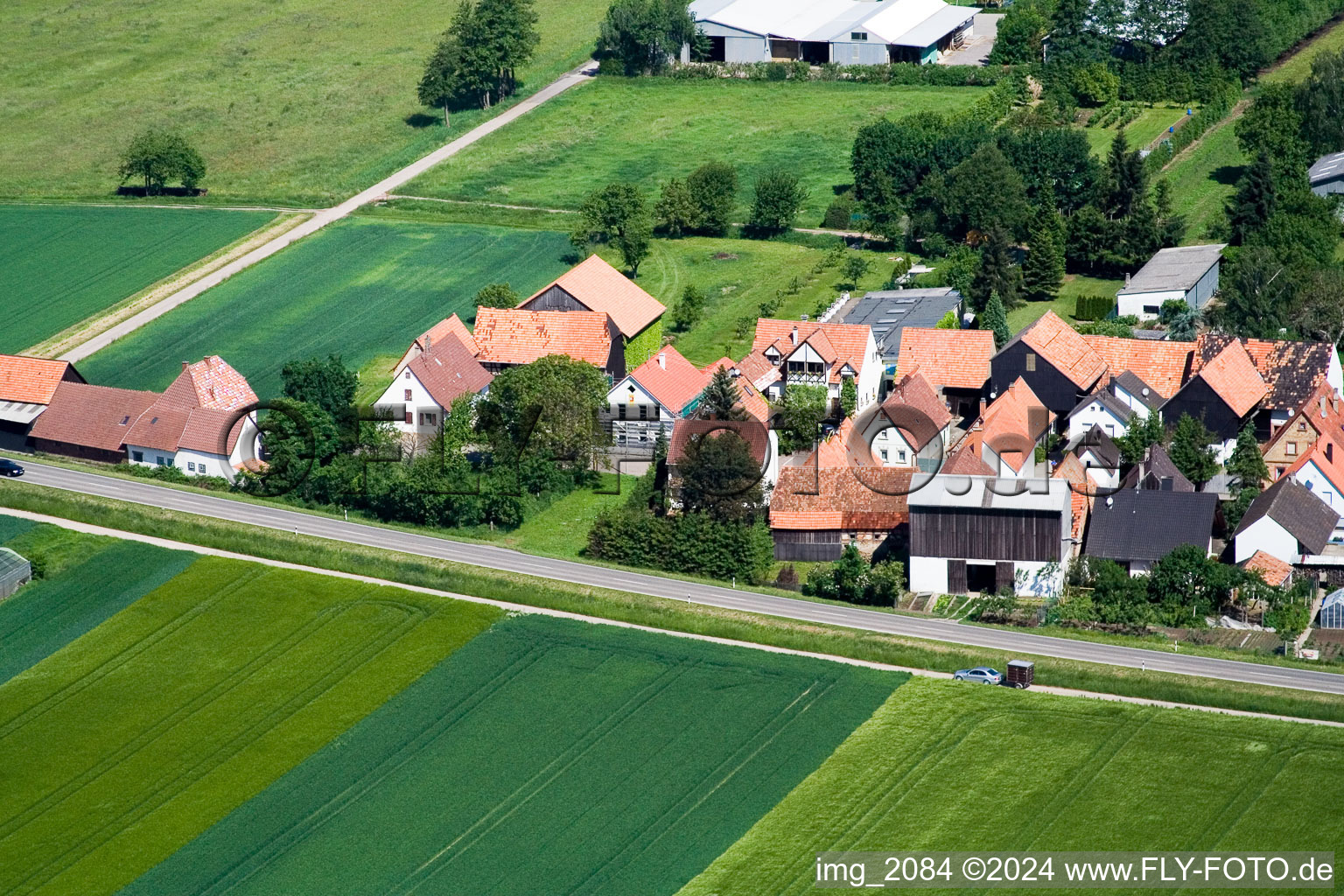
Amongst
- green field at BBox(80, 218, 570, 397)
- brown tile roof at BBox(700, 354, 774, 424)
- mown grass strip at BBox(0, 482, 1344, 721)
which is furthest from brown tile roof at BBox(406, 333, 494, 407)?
mown grass strip at BBox(0, 482, 1344, 721)

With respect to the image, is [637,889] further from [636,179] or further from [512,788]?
[636,179]

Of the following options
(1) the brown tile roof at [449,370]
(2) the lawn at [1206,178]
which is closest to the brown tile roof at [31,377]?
(1) the brown tile roof at [449,370]

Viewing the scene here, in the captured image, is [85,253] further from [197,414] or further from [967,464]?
[967,464]

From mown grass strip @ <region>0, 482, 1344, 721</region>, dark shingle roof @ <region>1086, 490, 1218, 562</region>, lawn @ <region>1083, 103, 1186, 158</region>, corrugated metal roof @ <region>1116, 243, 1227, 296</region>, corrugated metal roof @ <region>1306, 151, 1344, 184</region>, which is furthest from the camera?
lawn @ <region>1083, 103, 1186, 158</region>

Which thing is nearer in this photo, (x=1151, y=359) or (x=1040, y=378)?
(x=1040, y=378)

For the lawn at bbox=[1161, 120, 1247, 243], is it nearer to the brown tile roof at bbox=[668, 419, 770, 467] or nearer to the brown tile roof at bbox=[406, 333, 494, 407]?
the brown tile roof at bbox=[668, 419, 770, 467]

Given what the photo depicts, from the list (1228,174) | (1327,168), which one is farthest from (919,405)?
(1228,174)

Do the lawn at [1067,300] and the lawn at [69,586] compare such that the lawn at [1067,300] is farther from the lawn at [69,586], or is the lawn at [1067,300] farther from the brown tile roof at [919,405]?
the lawn at [69,586]
